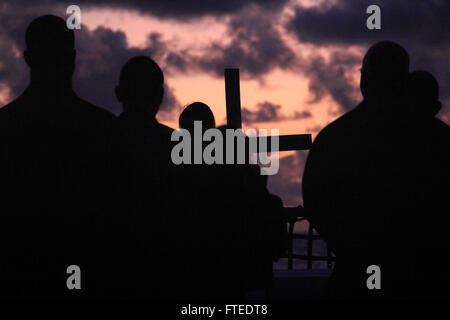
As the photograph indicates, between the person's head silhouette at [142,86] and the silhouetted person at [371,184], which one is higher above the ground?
the person's head silhouette at [142,86]

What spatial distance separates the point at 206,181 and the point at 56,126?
0.96 metres

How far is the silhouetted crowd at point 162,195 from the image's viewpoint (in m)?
3.23

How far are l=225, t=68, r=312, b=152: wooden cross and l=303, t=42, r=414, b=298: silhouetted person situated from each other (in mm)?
5997

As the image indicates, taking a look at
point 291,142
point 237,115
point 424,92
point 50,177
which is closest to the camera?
point 50,177

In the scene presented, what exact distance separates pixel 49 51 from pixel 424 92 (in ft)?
7.80

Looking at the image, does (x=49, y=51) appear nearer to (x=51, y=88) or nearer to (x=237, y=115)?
(x=51, y=88)

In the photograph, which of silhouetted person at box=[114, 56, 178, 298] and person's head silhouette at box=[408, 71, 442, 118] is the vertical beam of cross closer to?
person's head silhouette at box=[408, 71, 442, 118]

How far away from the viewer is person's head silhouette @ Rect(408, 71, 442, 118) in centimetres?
378

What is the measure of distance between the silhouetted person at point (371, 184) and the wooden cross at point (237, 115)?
5997 millimetres

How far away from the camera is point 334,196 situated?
3469 mm

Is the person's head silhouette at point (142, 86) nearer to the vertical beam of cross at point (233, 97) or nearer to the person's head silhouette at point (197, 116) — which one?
the person's head silhouette at point (197, 116)

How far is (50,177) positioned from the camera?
3264 mm

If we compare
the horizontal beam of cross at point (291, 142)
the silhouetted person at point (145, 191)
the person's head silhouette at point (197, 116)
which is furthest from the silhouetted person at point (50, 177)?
the horizontal beam of cross at point (291, 142)

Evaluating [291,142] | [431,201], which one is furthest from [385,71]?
[291,142]
